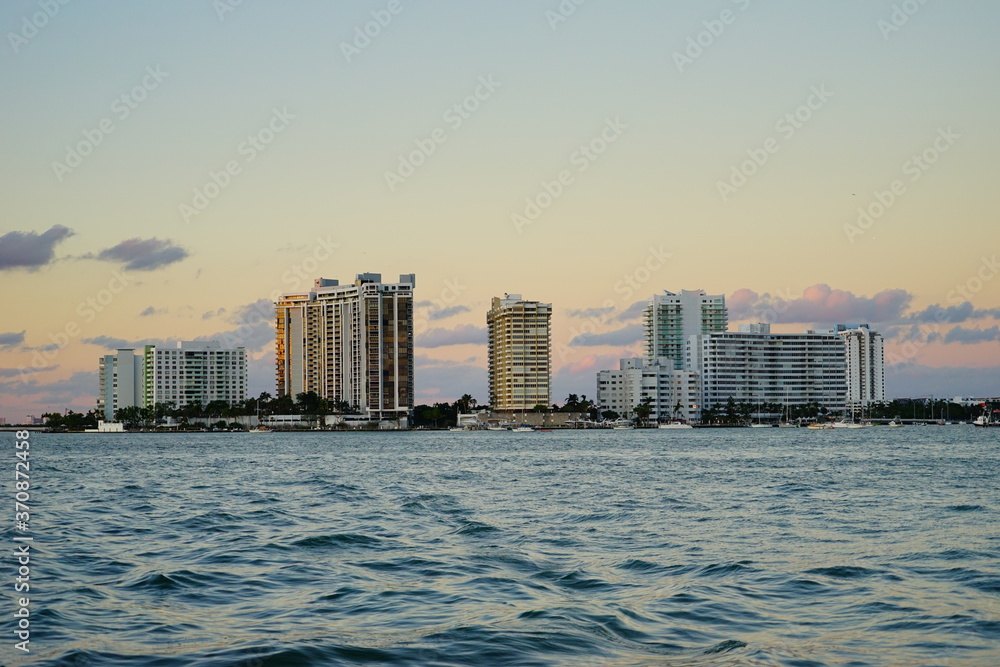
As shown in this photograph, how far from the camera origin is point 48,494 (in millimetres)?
40188

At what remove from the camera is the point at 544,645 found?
1327cm

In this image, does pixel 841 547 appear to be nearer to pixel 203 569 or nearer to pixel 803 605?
pixel 803 605

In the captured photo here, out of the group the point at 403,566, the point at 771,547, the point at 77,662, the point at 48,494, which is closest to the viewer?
the point at 77,662

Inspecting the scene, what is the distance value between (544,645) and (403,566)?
23.8 feet

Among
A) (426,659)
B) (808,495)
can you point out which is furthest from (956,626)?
(808,495)

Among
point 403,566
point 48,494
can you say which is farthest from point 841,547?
point 48,494

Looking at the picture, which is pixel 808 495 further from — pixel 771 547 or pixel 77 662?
pixel 77 662

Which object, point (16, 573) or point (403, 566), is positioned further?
point (403, 566)

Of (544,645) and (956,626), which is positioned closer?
(544,645)

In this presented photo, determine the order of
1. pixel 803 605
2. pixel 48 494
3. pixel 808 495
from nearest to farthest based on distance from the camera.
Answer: pixel 803 605
pixel 808 495
pixel 48 494

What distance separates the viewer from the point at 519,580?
721 inches

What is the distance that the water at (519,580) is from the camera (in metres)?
13.1

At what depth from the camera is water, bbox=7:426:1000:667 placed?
1309 centimetres

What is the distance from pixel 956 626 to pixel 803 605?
7.37 feet
